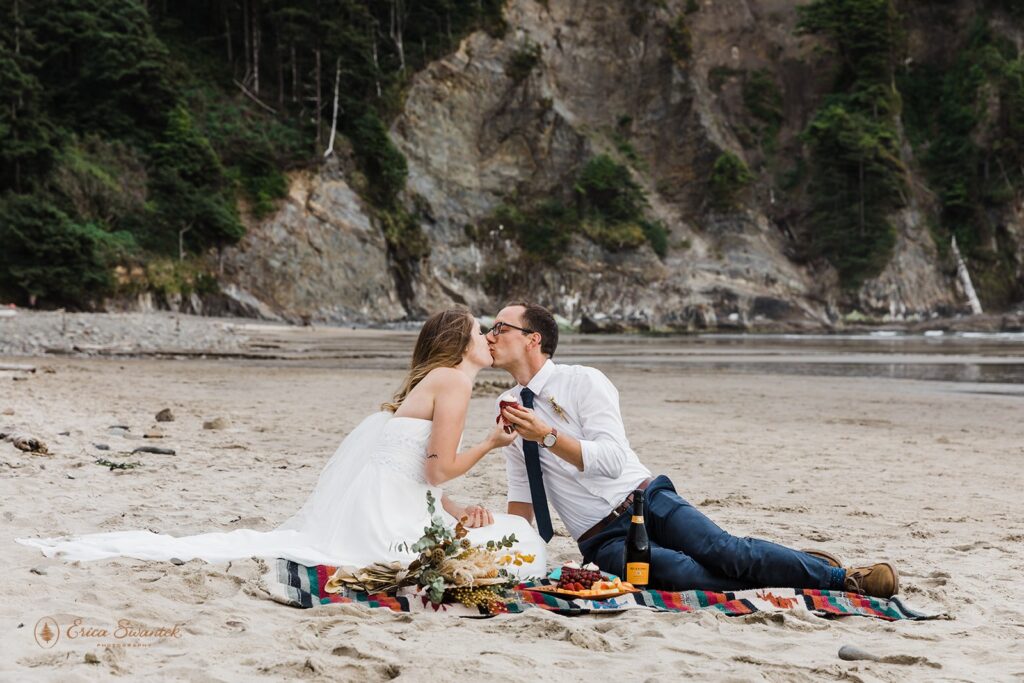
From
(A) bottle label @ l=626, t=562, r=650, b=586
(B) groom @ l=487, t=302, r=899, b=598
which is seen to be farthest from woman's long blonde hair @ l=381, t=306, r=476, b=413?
(A) bottle label @ l=626, t=562, r=650, b=586

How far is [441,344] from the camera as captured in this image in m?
4.50

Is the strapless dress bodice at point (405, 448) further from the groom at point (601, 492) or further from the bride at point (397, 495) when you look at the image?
the groom at point (601, 492)

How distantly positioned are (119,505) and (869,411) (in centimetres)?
1033

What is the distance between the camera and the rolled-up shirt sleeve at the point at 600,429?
4.18 m

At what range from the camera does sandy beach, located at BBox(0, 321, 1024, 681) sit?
3.06 m

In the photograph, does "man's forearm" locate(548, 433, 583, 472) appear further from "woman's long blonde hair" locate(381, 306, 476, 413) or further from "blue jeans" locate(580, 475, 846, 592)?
"woman's long blonde hair" locate(381, 306, 476, 413)

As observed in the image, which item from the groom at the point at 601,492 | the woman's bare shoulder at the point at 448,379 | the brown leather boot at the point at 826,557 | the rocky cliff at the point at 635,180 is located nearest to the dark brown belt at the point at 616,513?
the groom at the point at 601,492

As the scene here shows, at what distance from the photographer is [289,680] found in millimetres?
2842

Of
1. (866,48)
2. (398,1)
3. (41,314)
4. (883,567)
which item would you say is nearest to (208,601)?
(883,567)

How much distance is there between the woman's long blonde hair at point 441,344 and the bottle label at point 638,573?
134 cm

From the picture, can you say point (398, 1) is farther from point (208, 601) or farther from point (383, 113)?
point (208, 601)

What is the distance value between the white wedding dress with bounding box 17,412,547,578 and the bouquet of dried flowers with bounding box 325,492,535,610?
0.17 metres

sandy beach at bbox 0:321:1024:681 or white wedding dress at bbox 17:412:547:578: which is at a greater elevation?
white wedding dress at bbox 17:412:547:578

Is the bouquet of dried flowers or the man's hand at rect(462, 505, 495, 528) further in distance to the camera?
the man's hand at rect(462, 505, 495, 528)
